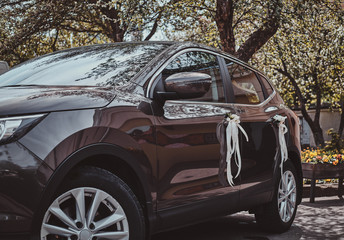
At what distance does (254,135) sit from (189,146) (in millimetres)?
1252

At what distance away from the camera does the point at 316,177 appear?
9.15 metres

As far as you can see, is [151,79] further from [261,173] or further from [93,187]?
[261,173]

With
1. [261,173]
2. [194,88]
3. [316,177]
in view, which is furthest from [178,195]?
[316,177]

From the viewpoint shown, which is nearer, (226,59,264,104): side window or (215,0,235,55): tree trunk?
(226,59,264,104): side window

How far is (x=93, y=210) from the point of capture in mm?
3039

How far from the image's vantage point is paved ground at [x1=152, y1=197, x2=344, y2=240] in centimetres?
550

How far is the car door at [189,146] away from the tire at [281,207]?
103cm

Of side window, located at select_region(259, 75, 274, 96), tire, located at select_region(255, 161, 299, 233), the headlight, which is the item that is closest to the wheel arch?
the headlight

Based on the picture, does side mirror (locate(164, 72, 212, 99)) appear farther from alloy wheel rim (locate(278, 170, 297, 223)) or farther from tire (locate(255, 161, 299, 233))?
alloy wheel rim (locate(278, 170, 297, 223))

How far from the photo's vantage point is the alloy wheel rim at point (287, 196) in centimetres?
558

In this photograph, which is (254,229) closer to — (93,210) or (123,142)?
(123,142)

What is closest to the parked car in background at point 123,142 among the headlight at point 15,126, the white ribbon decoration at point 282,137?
the headlight at point 15,126

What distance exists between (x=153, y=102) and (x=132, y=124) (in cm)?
35

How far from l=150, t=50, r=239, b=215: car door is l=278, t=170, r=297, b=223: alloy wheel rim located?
117 centimetres
